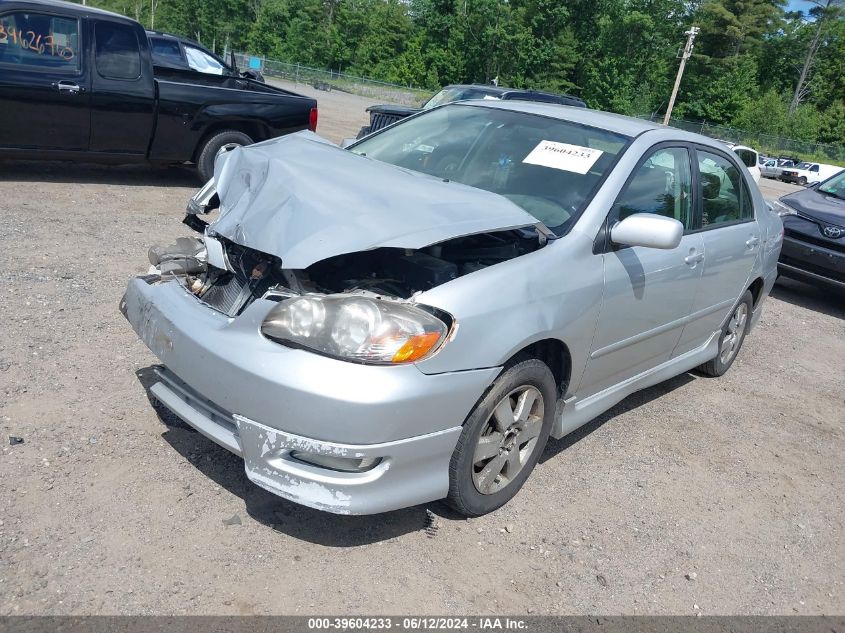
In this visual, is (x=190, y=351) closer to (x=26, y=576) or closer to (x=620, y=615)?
(x=26, y=576)

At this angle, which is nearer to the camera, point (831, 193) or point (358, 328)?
point (358, 328)

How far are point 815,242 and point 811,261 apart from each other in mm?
217

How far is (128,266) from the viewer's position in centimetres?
567

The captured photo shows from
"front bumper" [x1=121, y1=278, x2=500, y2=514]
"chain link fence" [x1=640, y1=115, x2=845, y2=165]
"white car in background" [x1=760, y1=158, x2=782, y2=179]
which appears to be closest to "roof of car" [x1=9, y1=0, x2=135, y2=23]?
"front bumper" [x1=121, y1=278, x2=500, y2=514]

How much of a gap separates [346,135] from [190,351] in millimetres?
15393

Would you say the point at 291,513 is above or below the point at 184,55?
below

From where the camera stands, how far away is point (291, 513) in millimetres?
3109

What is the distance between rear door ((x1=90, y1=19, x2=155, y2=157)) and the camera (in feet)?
24.8

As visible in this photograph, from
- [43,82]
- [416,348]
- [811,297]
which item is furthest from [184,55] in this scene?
[416,348]

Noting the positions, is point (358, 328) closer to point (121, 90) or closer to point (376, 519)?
point (376, 519)

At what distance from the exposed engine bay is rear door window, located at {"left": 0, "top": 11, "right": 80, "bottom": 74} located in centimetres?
504

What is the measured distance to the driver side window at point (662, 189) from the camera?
3.77 metres

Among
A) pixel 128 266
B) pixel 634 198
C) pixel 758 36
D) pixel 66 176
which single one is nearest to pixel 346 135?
pixel 66 176

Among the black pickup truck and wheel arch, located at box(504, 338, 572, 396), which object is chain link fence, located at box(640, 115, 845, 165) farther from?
wheel arch, located at box(504, 338, 572, 396)
